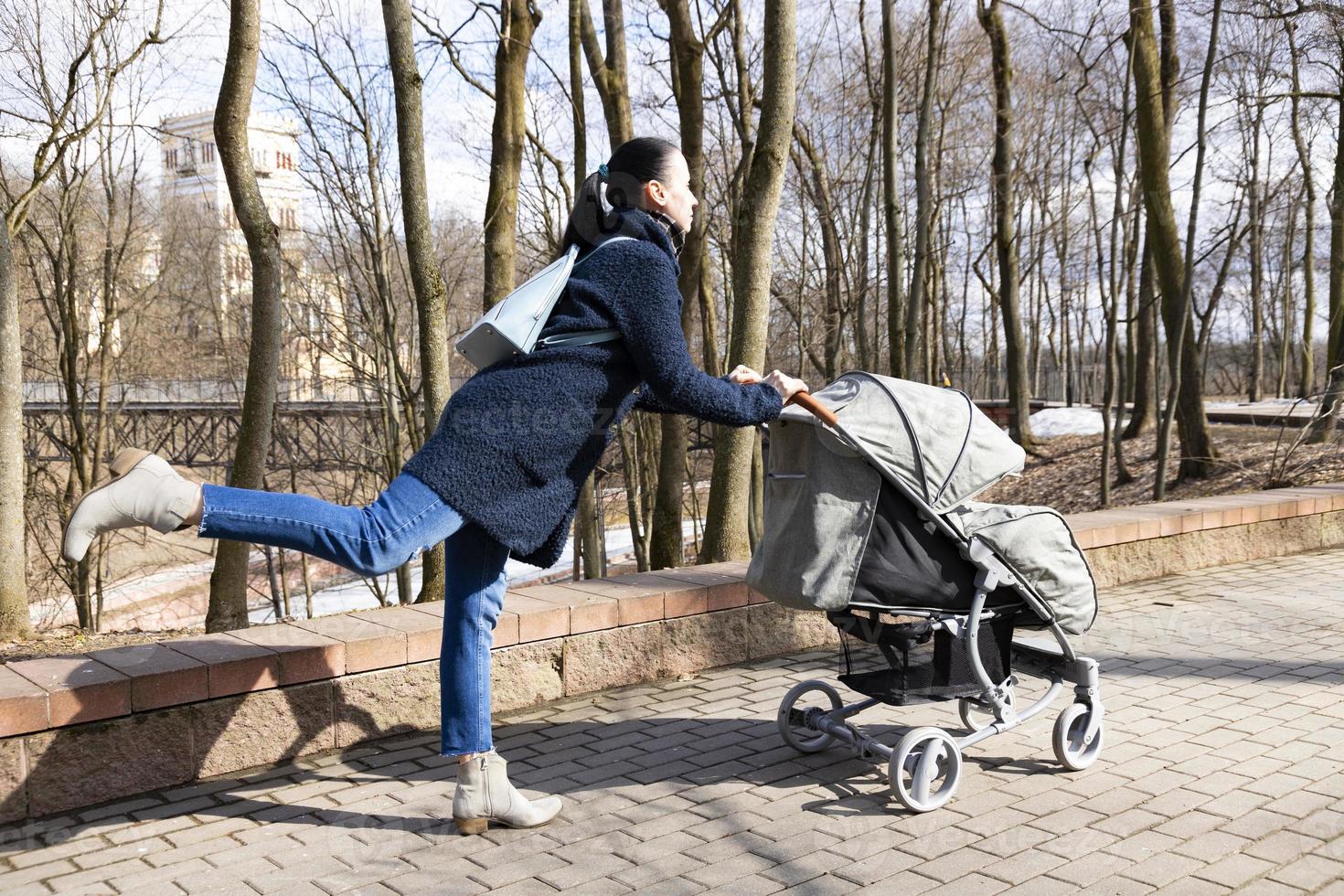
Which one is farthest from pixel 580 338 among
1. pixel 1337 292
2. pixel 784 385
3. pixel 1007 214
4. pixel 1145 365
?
pixel 1337 292

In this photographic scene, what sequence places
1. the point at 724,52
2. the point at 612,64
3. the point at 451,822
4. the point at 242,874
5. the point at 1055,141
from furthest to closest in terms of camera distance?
the point at 1055,141, the point at 724,52, the point at 612,64, the point at 451,822, the point at 242,874

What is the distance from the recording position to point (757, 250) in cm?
665

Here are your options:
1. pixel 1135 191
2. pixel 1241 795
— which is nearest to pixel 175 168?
pixel 1135 191

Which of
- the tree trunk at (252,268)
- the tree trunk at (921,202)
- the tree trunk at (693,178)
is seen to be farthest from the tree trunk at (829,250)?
the tree trunk at (252,268)

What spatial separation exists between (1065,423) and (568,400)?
22.7 metres

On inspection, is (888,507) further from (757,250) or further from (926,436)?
(757,250)

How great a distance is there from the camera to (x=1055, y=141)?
22484 millimetres

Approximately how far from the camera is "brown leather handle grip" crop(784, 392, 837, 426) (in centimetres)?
326

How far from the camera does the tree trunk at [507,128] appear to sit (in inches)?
362

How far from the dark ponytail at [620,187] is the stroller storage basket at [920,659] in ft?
4.64

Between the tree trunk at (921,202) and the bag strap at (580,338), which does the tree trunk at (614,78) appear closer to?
the tree trunk at (921,202)

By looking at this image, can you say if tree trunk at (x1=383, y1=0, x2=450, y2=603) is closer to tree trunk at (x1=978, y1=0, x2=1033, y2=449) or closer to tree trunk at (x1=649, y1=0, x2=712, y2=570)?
tree trunk at (x1=649, y1=0, x2=712, y2=570)

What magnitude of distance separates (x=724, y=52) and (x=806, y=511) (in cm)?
1286

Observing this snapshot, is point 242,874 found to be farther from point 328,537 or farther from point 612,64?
point 612,64
